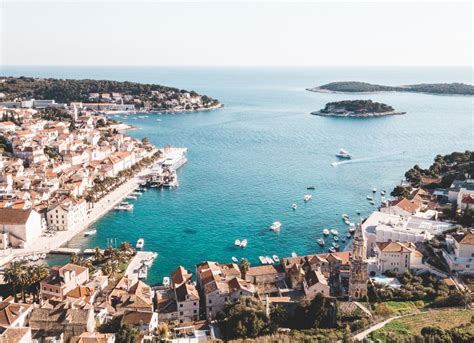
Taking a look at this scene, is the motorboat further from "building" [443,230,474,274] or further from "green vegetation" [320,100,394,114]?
"green vegetation" [320,100,394,114]

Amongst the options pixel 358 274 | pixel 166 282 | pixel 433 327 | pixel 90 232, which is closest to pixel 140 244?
pixel 90 232

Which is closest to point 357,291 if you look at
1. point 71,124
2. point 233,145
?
point 233,145

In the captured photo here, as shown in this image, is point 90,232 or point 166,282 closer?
point 166,282

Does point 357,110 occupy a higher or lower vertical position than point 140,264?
higher

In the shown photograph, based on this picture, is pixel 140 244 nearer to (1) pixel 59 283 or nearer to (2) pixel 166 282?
(2) pixel 166 282

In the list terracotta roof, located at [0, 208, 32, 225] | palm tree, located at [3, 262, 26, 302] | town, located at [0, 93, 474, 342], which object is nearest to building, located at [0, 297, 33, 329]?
town, located at [0, 93, 474, 342]
